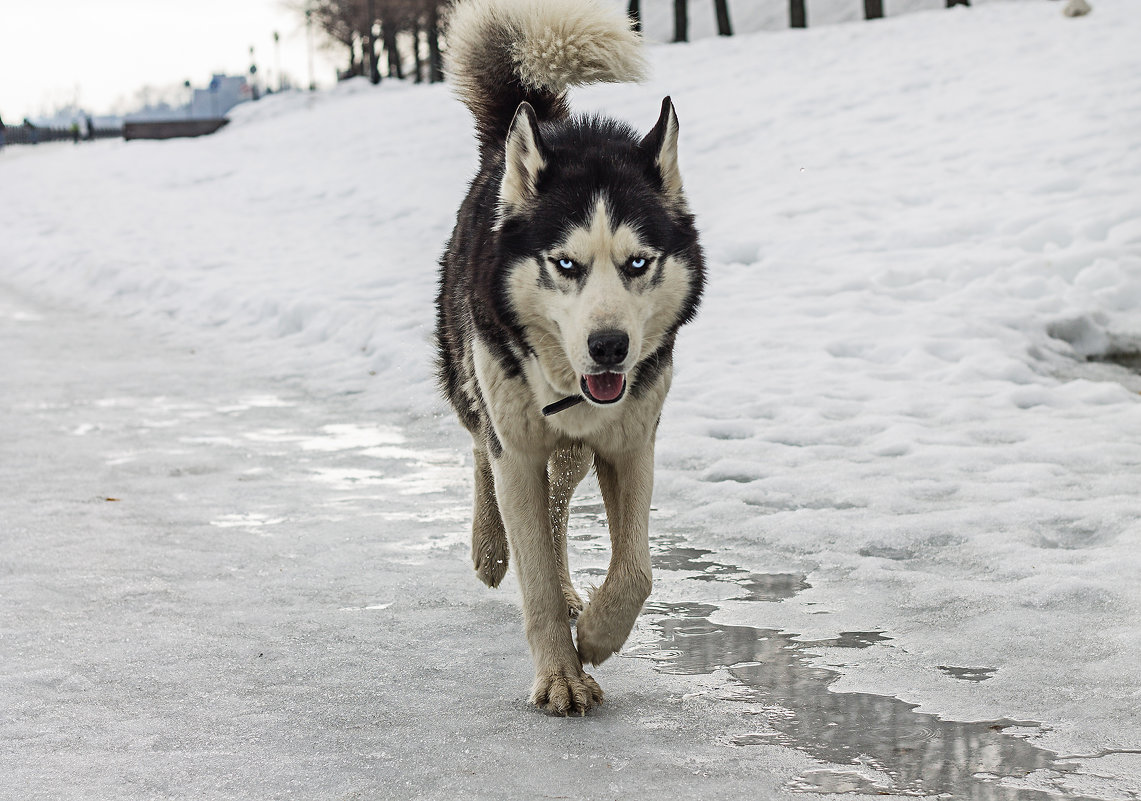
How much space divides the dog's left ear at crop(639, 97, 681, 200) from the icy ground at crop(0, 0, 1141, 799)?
61.9 inches

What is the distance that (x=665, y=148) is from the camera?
415cm

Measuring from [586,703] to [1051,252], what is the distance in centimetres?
862

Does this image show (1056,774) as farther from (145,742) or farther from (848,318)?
(848,318)

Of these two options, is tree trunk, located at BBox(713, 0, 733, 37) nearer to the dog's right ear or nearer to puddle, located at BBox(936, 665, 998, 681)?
the dog's right ear

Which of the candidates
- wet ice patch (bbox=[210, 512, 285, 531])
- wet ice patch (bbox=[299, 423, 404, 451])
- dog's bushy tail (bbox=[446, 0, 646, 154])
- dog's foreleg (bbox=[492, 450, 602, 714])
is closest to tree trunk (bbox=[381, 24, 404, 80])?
wet ice patch (bbox=[299, 423, 404, 451])

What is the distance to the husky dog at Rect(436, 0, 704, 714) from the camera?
147 inches

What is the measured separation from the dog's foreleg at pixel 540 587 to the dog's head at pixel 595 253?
1.26ft

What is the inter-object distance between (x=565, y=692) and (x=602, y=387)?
0.92 meters

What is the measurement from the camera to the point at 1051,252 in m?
10.9

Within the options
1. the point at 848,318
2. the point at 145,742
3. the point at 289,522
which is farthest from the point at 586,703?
the point at 848,318

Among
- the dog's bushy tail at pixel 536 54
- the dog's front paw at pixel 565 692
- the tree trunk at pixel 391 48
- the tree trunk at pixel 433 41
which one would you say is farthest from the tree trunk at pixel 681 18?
the dog's front paw at pixel 565 692

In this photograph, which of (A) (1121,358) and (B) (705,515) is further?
(A) (1121,358)

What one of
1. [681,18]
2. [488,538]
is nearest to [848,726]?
[488,538]

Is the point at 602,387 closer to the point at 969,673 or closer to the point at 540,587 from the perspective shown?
the point at 540,587
